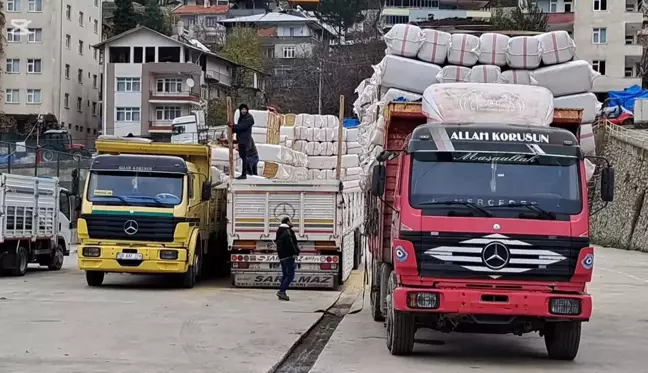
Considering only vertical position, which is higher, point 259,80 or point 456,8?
point 456,8

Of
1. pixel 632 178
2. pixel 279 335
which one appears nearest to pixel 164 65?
pixel 632 178

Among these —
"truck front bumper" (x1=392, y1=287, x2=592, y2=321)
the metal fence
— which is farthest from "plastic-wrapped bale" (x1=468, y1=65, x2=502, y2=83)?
the metal fence

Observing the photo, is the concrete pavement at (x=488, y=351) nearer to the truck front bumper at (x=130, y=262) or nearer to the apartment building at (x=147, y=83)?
the truck front bumper at (x=130, y=262)

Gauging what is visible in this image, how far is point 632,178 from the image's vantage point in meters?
44.7

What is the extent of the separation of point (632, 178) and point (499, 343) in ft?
107

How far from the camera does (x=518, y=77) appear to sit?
48.9 ft

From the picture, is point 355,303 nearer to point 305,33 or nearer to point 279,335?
point 279,335

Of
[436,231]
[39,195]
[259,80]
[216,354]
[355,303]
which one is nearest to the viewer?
[436,231]

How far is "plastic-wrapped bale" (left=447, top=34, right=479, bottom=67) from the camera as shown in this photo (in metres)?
14.8

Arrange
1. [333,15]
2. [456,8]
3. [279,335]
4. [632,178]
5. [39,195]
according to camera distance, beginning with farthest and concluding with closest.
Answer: [456,8]
[333,15]
[632,178]
[39,195]
[279,335]

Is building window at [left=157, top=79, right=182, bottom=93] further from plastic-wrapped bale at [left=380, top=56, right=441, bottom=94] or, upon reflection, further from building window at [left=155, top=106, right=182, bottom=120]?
plastic-wrapped bale at [left=380, top=56, right=441, bottom=94]

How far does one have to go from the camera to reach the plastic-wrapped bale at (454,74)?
47.6ft

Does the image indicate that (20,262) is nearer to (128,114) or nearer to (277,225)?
(277,225)

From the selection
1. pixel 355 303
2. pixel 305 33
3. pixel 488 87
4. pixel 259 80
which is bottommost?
pixel 355 303
